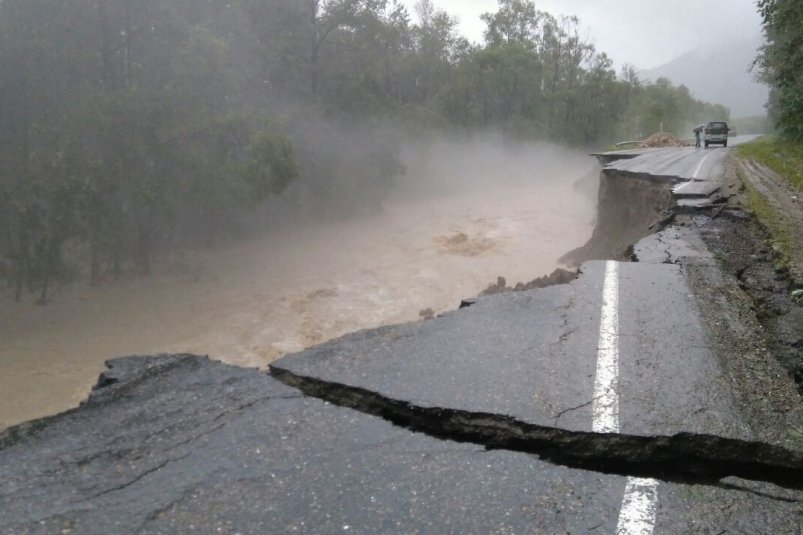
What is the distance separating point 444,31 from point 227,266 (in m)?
37.8

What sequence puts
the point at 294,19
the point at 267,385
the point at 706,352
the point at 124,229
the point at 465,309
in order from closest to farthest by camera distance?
1. the point at 267,385
2. the point at 706,352
3. the point at 465,309
4. the point at 124,229
5. the point at 294,19

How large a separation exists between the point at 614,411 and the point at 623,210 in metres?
13.2

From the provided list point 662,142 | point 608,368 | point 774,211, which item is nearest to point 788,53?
point 774,211

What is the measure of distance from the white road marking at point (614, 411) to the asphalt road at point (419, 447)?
11 mm

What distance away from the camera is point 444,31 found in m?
51.1

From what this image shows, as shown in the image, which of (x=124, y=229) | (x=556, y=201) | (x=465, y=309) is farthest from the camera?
(x=556, y=201)

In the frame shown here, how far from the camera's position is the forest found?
14.4 m

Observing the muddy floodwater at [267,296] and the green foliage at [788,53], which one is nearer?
the muddy floodwater at [267,296]

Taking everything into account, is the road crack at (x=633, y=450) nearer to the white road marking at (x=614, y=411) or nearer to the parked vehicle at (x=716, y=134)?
the white road marking at (x=614, y=411)

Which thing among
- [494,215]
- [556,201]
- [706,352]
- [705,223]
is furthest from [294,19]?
[706,352]

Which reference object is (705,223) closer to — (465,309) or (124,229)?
(465,309)

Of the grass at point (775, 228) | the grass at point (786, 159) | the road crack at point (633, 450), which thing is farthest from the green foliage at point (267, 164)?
the road crack at point (633, 450)

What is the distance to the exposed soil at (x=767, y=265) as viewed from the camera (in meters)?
4.59

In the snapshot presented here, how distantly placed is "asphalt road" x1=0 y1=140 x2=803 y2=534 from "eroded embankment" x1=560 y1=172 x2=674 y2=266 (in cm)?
815
